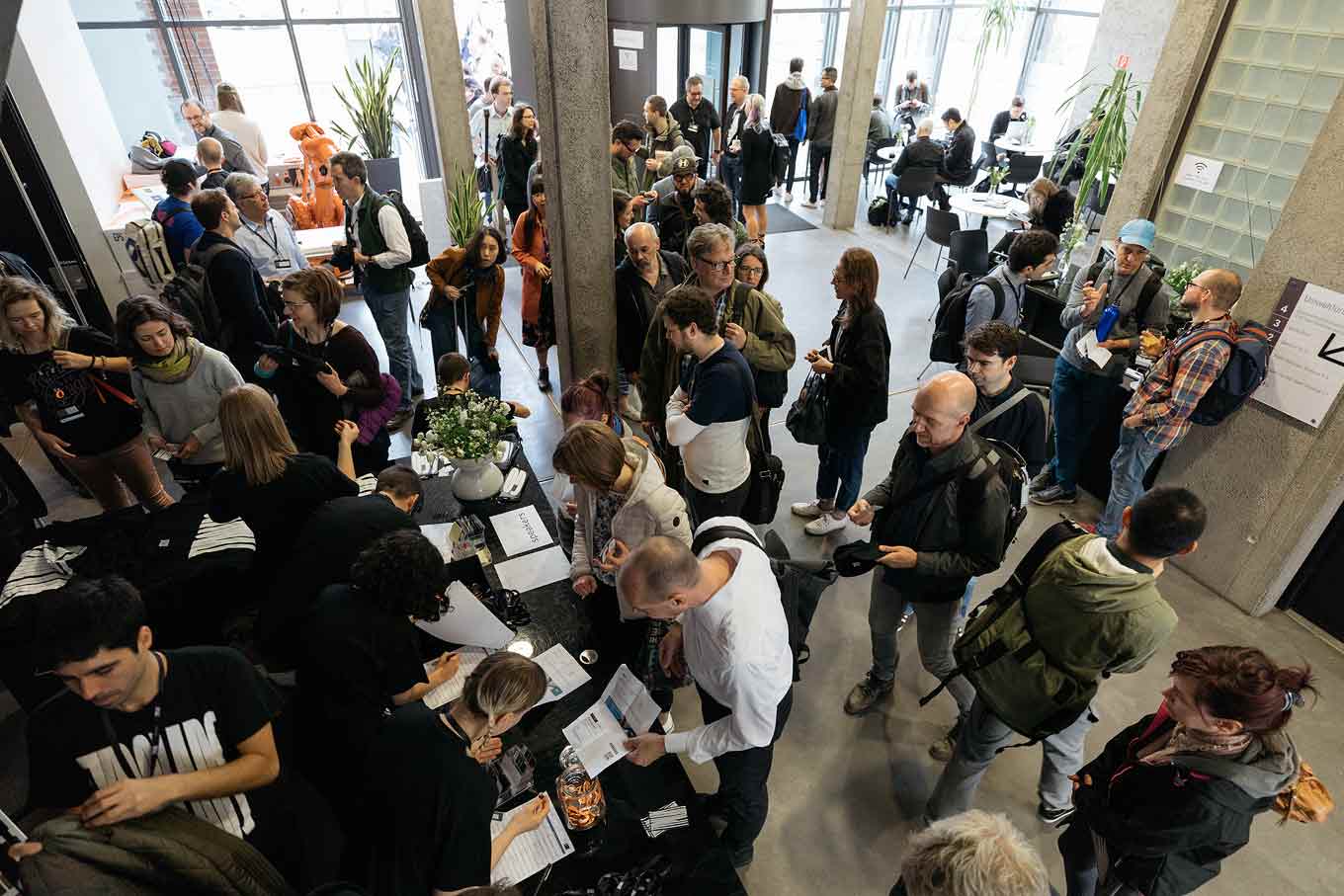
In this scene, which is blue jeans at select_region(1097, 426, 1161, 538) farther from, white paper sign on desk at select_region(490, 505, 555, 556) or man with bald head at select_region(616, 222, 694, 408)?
white paper sign on desk at select_region(490, 505, 555, 556)

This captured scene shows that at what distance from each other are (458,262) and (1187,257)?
4.84 metres

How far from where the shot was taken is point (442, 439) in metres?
2.70

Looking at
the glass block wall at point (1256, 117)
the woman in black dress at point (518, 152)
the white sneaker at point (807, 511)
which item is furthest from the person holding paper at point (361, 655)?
the woman in black dress at point (518, 152)

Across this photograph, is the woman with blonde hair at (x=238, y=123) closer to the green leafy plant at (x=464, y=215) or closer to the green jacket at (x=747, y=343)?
the green leafy plant at (x=464, y=215)

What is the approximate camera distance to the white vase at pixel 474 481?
281 centimetres

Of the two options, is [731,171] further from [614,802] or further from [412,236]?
[614,802]

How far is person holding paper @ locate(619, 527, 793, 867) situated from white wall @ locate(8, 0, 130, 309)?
6.05 meters

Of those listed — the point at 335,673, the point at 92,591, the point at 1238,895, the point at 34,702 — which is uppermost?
the point at 92,591

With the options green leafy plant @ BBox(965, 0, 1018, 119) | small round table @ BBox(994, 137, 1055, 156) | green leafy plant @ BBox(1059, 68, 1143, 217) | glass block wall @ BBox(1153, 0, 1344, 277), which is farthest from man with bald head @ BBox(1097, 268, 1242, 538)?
green leafy plant @ BBox(965, 0, 1018, 119)

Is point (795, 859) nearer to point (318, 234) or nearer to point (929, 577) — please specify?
point (929, 577)

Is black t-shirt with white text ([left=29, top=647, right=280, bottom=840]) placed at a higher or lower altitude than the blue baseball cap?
lower

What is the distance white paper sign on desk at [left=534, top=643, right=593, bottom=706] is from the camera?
7.20 feet

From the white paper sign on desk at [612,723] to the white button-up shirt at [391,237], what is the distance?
3385 millimetres

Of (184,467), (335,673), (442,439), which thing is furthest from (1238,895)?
(184,467)
